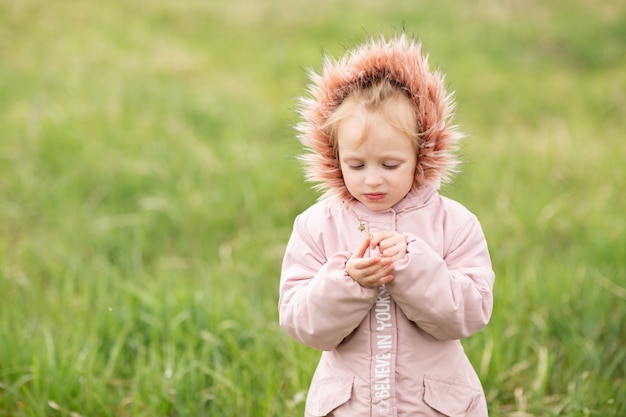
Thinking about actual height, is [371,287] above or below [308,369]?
above

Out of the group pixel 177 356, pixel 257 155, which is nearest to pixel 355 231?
pixel 177 356

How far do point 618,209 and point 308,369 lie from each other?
2.47 metres

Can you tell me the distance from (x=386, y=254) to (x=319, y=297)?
207mm

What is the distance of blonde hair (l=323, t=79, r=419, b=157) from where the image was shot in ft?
6.33

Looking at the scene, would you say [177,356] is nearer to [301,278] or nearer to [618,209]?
[301,278]

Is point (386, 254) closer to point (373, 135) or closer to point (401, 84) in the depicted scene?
point (373, 135)

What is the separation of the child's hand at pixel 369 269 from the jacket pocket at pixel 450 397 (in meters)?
0.35

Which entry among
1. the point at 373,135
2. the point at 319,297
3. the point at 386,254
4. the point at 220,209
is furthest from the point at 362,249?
the point at 220,209

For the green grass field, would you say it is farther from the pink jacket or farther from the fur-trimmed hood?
the pink jacket

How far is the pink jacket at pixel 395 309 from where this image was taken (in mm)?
1887

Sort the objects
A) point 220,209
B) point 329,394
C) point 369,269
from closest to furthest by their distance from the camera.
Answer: point 369,269
point 329,394
point 220,209

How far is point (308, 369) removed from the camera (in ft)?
10.0

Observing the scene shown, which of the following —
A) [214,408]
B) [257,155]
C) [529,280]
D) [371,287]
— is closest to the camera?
[371,287]

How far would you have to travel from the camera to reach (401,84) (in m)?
1.98
